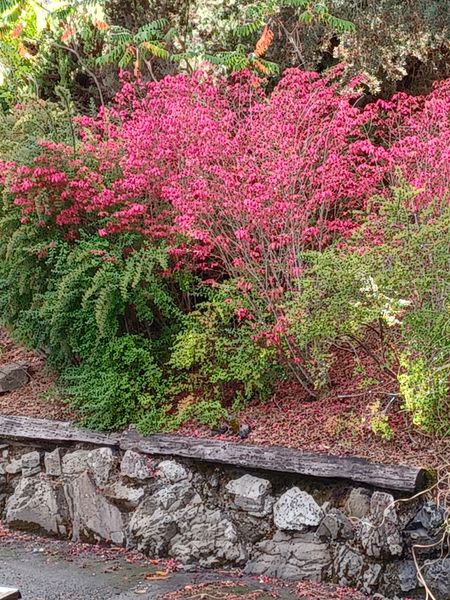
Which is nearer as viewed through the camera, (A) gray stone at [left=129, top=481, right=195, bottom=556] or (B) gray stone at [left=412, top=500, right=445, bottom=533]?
(B) gray stone at [left=412, top=500, right=445, bottom=533]

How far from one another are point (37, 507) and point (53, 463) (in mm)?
365

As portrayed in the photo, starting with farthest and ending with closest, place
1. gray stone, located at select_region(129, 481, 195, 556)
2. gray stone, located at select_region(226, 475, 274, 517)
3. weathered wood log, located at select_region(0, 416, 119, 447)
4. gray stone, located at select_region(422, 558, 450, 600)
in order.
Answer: weathered wood log, located at select_region(0, 416, 119, 447) → gray stone, located at select_region(129, 481, 195, 556) → gray stone, located at select_region(226, 475, 274, 517) → gray stone, located at select_region(422, 558, 450, 600)

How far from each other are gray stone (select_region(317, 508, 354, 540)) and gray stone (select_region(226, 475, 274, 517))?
399mm

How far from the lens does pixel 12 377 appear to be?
279 inches

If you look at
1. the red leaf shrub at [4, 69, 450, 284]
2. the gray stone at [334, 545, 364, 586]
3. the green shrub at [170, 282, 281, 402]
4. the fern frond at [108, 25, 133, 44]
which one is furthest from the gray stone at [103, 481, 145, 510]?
the fern frond at [108, 25, 133, 44]

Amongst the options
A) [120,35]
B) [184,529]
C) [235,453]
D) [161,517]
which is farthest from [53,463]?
[120,35]

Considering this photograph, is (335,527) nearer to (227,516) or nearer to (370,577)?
(370,577)

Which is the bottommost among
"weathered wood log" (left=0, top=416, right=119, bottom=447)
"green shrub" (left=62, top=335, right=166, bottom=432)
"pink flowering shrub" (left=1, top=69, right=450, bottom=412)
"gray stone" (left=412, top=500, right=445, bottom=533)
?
"gray stone" (left=412, top=500, right=445, bottom=533)

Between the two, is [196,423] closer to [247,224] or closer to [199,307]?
[199,307]

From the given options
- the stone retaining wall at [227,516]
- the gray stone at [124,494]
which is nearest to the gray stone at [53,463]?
the stone retaining wall at [227,516]

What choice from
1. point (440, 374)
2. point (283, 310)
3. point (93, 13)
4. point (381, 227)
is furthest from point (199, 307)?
point (93, 13)

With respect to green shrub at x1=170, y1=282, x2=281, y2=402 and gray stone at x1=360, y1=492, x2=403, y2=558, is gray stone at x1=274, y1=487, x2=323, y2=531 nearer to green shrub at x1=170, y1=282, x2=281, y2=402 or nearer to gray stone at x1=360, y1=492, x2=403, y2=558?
gray stone at x1=360, y1=492, x2=403, y2=558

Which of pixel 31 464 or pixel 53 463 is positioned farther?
pixel 31 464

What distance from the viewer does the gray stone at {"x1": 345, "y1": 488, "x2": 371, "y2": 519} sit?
15.1ft
